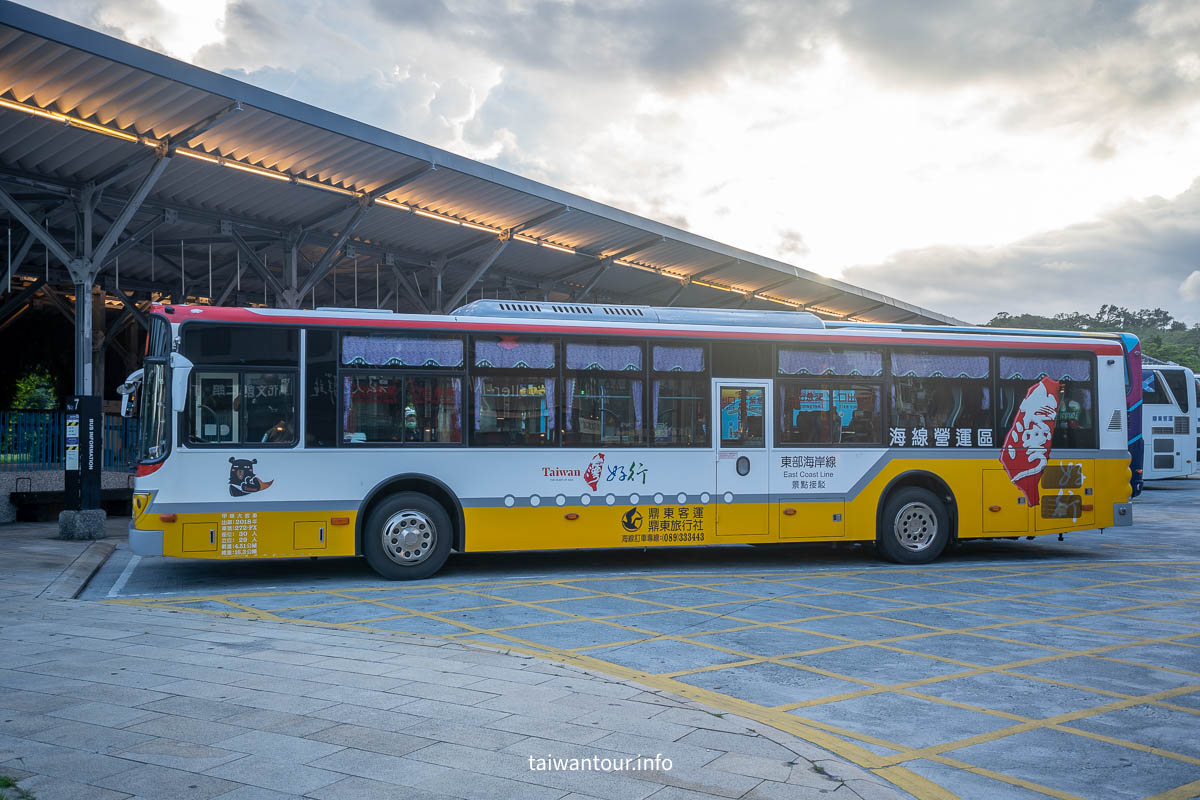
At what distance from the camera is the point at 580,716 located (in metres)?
5.01

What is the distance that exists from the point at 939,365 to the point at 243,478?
867cm

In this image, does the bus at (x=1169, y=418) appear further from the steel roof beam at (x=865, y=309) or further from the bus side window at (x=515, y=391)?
the bus side window at (x=515, y=391)

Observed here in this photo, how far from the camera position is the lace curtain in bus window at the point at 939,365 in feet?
39.6

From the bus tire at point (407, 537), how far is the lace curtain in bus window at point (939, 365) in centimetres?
614

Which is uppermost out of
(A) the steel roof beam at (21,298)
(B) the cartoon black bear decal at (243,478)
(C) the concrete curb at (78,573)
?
(A) the steel roof beam at (21,298)

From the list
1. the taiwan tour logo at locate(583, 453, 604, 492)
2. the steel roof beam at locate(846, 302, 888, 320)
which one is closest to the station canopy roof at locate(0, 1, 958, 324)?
the steel roof beam at locate(846, 302, 888, 320)

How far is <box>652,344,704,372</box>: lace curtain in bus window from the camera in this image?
37.3 ft

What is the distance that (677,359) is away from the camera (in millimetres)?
11422

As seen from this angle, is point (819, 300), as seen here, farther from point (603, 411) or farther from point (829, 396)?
point (603, 411)

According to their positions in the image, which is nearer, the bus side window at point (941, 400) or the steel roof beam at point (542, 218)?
the bus side window at point (941, 400)

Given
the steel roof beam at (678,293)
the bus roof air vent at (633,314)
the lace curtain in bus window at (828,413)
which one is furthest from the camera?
the steel roof beam at (678,293)

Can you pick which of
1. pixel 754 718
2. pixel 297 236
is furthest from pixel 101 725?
pixel 297 236

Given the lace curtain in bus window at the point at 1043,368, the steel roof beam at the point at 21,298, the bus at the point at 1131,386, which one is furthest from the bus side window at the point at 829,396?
the steel roof beam at the point at 21,298

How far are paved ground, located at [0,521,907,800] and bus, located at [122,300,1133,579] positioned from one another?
314 centimetres
